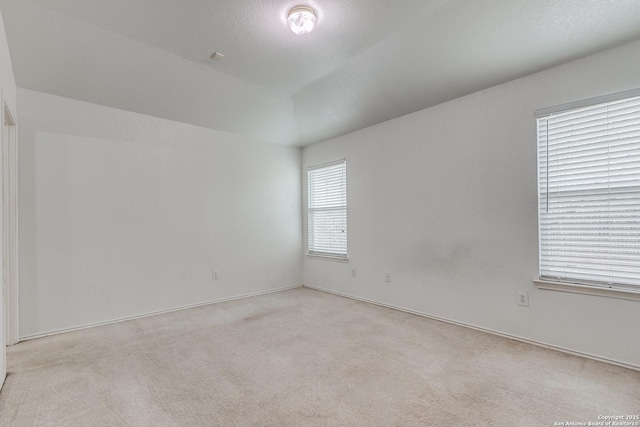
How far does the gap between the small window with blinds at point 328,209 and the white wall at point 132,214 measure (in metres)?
0.61

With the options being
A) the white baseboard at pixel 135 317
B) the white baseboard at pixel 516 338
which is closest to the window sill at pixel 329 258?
the white baseboard at pixel 516 338

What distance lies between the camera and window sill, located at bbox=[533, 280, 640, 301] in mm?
2254

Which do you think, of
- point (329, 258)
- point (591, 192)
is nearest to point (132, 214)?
point (329, 258)

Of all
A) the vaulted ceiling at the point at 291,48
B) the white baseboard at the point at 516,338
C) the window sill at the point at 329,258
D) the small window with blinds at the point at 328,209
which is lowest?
the white baseboard at the point at 516,338

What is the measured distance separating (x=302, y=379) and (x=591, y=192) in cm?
271

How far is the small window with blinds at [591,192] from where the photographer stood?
7.49 ft

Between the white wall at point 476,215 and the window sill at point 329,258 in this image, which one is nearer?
the white wall at point 476,215

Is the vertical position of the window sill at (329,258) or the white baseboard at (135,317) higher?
the window sill at (329,258)

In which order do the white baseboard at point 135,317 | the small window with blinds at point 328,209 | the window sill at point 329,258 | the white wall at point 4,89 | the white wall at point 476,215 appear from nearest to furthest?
the white wall at point 4,89, the white wall at point 476,215, the white baseboard at point 135,317, the window sill at point 329,258, the small window with blinds at point 328,209

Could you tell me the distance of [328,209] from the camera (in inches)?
190

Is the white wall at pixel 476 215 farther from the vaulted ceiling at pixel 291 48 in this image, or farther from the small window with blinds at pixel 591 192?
the vaulted ceiling at pixel 291 48

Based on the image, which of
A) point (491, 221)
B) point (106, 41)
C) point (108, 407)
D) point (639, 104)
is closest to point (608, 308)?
point (491, 221)

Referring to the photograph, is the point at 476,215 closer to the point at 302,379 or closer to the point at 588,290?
the point at 588,290

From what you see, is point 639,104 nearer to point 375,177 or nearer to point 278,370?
point 375,177
